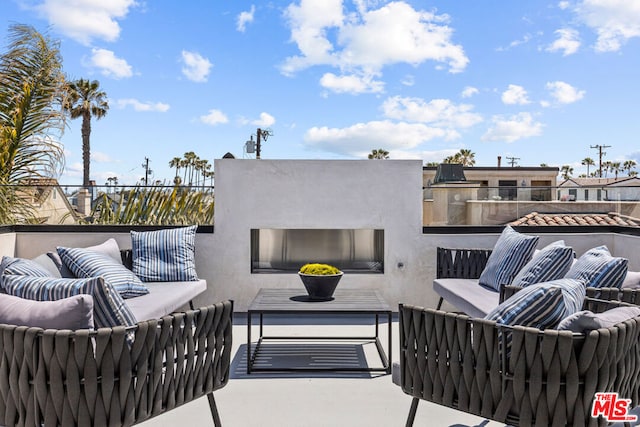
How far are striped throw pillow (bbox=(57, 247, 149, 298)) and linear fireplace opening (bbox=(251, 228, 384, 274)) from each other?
4.90 ft

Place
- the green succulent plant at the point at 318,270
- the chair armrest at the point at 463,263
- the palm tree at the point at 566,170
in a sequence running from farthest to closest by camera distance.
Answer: the palm tree at the point at 566,170 < the chair armrest at the point at 463,263 < the green succulent plant at the point at 318,270

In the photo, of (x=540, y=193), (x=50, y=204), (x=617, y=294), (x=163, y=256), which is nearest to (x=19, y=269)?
(x=163, y=256)

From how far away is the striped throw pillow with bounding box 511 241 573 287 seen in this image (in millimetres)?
3066

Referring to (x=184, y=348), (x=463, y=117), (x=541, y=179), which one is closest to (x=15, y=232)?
(x=184, y=348)

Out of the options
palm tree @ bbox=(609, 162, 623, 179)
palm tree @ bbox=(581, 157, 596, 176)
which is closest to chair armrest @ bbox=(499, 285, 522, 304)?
palm tree @ bbox=(581, 157, 596, 176)

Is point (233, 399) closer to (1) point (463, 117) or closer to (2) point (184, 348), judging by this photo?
(2) point (184, 348)

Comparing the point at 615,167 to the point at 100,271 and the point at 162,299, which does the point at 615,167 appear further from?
the point at 100,271

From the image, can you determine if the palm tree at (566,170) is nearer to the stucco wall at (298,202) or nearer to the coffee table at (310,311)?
the stucco wall at (298,202)

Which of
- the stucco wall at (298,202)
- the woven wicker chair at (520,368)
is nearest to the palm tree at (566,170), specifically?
the stucco wall at (298,202)

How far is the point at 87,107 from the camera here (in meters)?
20.7

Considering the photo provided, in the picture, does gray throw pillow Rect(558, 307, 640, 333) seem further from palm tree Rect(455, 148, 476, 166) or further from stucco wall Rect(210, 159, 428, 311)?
palm tree Rect(455, 148, 476, 166)

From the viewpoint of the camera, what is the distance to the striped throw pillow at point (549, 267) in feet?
10.1

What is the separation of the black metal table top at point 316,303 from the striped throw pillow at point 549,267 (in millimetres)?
983

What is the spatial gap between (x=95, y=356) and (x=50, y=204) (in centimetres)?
399
